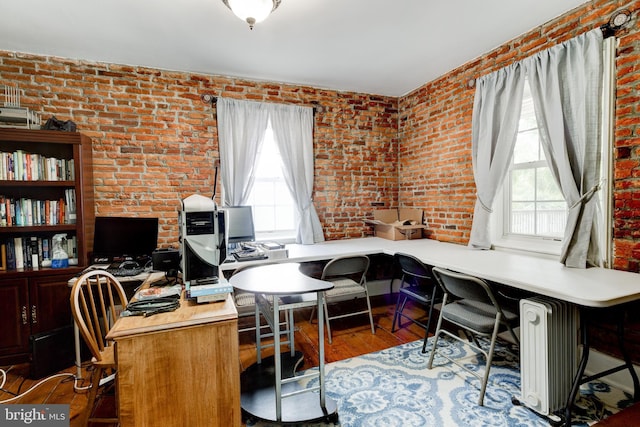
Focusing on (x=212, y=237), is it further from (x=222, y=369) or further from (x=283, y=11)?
(x=283, y=11)

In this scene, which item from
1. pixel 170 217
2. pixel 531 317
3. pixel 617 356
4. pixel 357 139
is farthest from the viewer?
pixel 357 139

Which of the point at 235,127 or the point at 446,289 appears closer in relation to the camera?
the point at 446,289

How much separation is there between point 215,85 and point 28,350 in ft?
10.5

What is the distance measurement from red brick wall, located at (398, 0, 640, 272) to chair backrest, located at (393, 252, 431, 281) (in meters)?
1.02

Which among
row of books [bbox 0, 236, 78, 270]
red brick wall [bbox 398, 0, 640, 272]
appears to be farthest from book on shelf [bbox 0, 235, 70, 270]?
red brick wall [bbox 398, 0, 640, 272]

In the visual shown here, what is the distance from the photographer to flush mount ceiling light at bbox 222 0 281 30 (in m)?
2.11

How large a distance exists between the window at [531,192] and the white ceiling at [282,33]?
0.82 m

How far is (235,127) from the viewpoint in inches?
149

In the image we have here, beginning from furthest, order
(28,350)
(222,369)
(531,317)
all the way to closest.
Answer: (28,350)
(531,317)
(222,369)

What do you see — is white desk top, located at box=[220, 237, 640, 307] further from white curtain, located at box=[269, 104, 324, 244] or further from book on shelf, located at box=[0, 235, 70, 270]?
book on shelf, located at box=[0, 235, 70, 270]

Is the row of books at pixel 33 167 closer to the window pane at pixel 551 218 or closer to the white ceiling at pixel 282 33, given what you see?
the white ceiling at pixel 282 33

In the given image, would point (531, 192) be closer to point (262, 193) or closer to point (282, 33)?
point (282, 33)

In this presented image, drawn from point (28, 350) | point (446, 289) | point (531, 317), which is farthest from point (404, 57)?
point (28, 350)

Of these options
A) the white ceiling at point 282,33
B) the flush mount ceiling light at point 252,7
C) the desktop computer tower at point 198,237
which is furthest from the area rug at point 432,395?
the white ceiling at point 282,33
